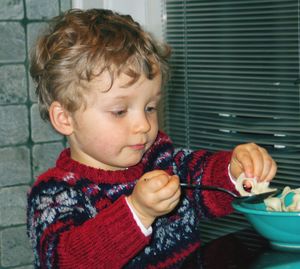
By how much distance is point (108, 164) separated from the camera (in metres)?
1.47

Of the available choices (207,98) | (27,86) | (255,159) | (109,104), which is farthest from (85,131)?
(207,98)

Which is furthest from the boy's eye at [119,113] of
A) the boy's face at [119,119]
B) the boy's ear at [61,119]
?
the boy's ear at [61,119]

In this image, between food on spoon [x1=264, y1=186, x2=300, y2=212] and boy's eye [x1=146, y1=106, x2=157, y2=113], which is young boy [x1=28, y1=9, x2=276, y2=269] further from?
food on spoon [x1=264, y1=186, x2=300, y2=212]

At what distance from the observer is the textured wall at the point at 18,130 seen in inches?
84.7

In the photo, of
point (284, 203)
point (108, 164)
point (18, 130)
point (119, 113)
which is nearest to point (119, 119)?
point (119, 113)

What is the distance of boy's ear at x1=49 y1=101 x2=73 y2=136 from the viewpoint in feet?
4.78

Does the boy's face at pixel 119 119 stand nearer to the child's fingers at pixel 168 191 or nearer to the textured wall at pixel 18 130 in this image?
the child's fingers at pixel 168 191

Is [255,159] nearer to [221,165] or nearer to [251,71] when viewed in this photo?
[221,165]

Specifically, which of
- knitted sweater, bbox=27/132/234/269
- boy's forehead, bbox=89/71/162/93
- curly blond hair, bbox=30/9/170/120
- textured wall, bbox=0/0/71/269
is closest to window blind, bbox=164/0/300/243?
textured wall, bbox=0/0/71/269

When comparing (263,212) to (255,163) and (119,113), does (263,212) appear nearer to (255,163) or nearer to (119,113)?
(255,163)

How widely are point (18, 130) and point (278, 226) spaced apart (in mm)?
1150

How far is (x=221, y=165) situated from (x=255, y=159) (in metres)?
0.14

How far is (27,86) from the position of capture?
7.19 feet

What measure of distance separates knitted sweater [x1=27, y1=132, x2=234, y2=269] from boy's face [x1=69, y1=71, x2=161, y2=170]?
71 mm
